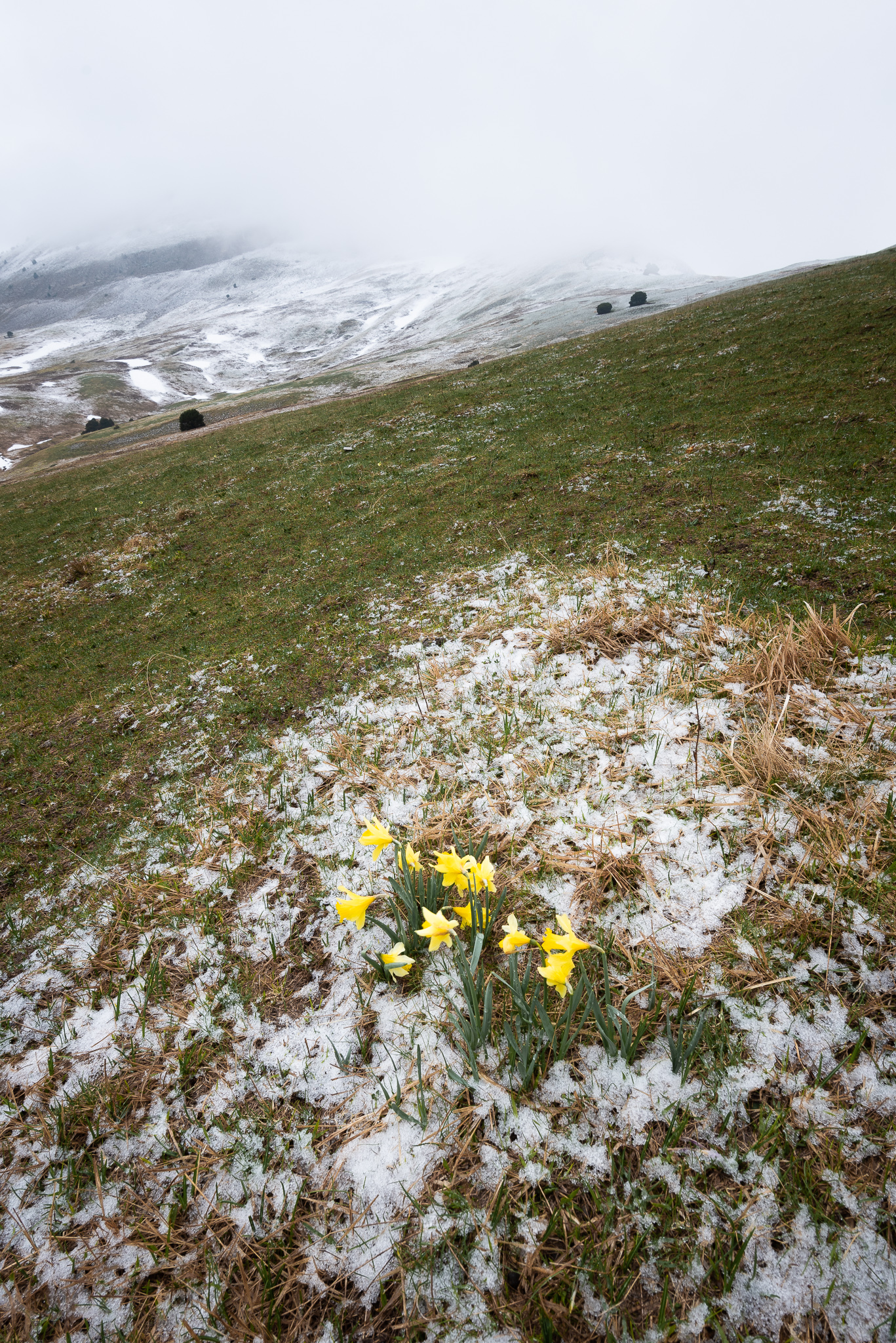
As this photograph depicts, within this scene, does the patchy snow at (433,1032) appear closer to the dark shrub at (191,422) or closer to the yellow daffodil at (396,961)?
the yellow daffodil at (396,961)

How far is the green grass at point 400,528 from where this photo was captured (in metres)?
5.47

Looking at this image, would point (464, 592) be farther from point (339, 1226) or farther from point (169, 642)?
point (339, 1226)

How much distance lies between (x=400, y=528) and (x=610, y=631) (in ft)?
17.0

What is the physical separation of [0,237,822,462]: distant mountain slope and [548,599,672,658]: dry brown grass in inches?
1643

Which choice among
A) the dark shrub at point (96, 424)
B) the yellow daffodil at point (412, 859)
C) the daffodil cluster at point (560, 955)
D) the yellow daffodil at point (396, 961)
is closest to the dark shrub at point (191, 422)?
the dark shrub at point (96, 424)

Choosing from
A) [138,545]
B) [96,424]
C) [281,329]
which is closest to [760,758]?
[138,545]

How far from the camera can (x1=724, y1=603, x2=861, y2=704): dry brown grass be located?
159 inches

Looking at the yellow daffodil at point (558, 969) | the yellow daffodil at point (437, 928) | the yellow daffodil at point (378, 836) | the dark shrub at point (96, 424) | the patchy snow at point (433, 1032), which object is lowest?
the patchy snow at point (433, 1032)

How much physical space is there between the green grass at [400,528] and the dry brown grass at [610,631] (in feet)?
3.50

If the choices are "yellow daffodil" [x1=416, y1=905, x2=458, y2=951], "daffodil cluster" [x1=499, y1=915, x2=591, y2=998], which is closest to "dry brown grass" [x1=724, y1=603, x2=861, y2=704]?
"daffodil cluster" [x1=499, y1=915, x2=591, y2=998]

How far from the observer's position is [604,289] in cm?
7594

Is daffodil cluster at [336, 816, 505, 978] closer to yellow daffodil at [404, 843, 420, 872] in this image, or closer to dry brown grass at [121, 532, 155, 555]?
yellow daffodil at [404, 843, 420, 872]

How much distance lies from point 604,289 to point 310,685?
9344 cm

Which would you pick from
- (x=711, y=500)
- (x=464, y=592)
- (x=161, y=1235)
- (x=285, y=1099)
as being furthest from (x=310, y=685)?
(x=711, y=500)
